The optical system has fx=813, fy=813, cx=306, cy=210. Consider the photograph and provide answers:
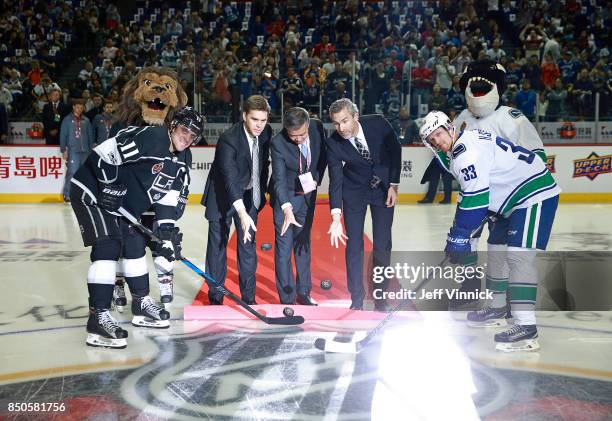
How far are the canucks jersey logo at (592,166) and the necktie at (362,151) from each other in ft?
24.9

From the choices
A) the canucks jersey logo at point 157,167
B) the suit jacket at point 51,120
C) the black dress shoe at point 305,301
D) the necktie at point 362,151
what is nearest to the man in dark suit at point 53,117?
the suit jacket at point 51,120

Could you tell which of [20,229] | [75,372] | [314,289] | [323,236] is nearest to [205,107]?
[20,229]

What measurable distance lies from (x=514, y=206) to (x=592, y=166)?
26.6ft

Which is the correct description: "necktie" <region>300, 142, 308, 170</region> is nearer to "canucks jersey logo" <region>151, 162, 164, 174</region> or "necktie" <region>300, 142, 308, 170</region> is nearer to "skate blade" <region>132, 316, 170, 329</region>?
"canucks jersey logo" <region>151, 162, 164, 174</region>

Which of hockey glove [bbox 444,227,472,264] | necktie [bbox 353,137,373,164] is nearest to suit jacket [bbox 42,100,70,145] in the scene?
necktie [bbox 353,137,373,164]

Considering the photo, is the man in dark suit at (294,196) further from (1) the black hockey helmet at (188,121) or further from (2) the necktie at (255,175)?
(1) the black hockey helmet at (188,121)

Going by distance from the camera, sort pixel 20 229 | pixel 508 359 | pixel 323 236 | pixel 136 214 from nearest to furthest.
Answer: pixel 508 359 → pixel 136 214 → pixel 323 236 → pixel 20 229

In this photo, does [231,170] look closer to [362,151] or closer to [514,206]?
[362,151]

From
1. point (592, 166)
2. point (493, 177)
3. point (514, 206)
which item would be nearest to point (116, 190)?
point (493, 177)

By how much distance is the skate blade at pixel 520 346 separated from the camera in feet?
14.2

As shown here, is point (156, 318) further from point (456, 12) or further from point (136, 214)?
point (456, 12)

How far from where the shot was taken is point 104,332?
4457 mm

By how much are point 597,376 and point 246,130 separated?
2.57 m

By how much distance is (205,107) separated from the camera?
1201 centimetres
